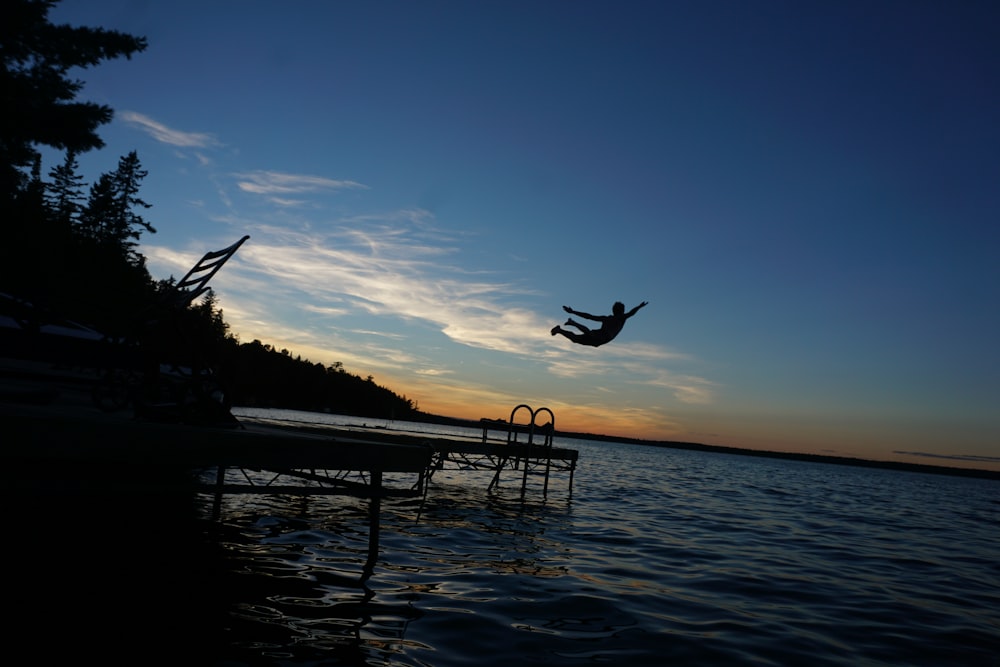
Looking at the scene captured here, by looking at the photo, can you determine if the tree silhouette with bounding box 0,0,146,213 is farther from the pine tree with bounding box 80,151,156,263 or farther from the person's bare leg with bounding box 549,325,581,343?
the pine tree with bounding box 80,151,156,263

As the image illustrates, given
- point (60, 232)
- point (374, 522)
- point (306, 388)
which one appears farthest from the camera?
point (306, 388)

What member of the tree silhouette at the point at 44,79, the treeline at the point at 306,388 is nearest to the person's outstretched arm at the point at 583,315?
the tree silhouette at the point at 44,79

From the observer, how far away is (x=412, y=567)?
8.44 m

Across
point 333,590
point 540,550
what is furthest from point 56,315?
point 540,550

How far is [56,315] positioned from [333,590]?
22.5 ft

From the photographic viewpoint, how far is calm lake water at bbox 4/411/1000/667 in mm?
5145

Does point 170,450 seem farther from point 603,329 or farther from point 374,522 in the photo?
point 603,329

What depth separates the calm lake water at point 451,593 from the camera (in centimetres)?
514

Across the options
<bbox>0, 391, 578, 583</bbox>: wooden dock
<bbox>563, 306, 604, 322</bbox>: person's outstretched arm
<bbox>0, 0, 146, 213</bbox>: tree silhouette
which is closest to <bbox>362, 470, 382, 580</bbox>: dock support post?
<bbox>0, 391, 578, 583</bbox>: wooden dock

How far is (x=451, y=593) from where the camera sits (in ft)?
23.6

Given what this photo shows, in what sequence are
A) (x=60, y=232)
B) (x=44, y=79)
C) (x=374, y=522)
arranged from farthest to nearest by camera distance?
(x=60, y=232)
(x=44, y=79)
(x=374, y=522)

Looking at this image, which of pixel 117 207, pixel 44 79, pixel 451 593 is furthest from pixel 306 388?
pixel 451 593

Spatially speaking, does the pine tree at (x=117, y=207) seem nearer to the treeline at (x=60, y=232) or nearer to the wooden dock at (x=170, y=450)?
the treeline at (x=60, y=232)

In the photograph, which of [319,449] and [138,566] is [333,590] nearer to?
[319,449]
